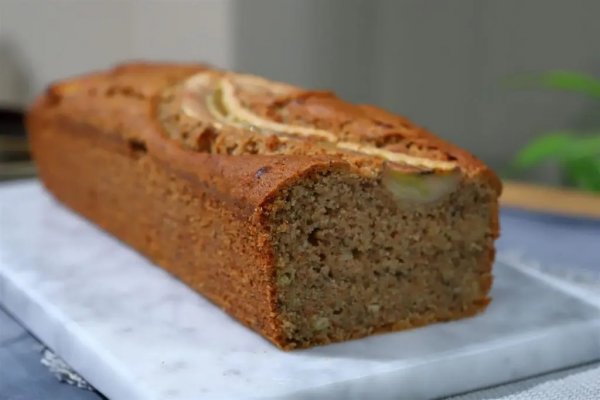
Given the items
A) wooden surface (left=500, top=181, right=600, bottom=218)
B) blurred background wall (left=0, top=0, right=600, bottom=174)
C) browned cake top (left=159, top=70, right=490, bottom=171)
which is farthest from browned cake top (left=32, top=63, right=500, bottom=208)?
blurred background wall (left=0, top=0, right=600, bottom=174)

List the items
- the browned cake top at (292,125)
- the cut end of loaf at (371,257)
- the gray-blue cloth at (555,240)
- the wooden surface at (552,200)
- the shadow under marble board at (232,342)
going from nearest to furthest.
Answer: the shadow under marble board at (232,342), the cut end of loaf at (371,257), the browned cake top at (292,125), the gray-blue cloth at (555,240), the wooden surface at (552,200)

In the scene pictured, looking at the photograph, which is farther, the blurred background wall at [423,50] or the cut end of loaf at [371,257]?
the blurred background wall at [423,50]

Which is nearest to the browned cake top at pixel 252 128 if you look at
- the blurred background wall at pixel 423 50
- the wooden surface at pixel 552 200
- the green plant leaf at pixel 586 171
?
the wooden surface at pixel 552 200

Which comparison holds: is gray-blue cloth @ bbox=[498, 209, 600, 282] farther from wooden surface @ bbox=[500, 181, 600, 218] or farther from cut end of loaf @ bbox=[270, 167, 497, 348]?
cut end of loaf @ bbox=[270, 167, 497, 348]

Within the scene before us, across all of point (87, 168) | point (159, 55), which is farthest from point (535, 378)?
point (159, 55)

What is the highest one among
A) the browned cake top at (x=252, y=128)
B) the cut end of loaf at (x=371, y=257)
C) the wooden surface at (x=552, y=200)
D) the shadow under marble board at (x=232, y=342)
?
the browned cake top at (x=252, y=128)

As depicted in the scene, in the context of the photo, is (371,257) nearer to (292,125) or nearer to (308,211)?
(308,211)

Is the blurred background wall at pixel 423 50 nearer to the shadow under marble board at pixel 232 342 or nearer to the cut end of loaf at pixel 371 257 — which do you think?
the shadow under marble board at pixel 232 342

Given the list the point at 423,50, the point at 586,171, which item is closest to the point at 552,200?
the point at 586,171
